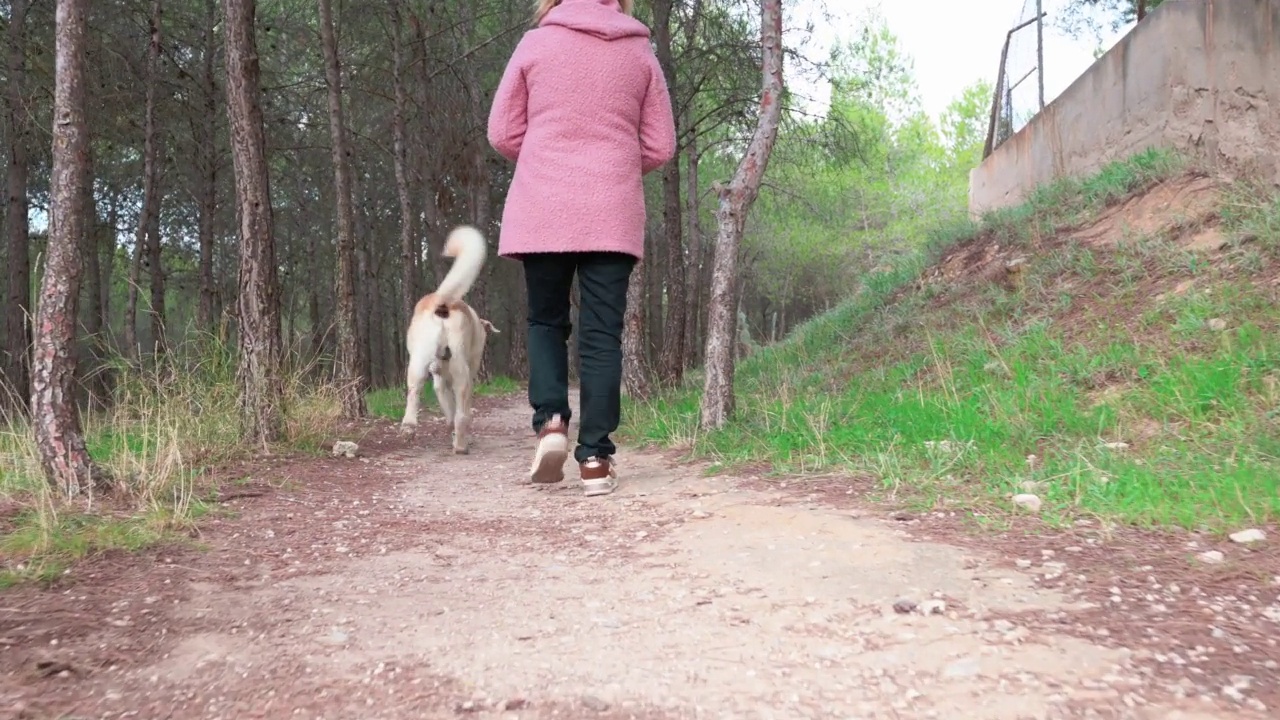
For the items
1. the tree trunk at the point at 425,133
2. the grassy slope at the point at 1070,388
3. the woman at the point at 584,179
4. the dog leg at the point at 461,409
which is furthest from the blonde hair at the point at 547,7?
the tree trunk at the point at 425,133

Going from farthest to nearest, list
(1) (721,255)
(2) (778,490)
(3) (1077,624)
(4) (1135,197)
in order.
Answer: (4) (1135,197), (1) (721,255), (2) (778,490), (3) (1077,624)

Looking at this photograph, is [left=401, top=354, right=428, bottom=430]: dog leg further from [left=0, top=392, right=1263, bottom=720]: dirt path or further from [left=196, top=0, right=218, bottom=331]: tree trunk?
[left=196, top=0, right=218, bottom=331]: tree trunk

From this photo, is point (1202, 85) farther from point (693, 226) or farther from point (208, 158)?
point (208, 158)

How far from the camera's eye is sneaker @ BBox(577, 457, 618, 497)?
4.25 meters

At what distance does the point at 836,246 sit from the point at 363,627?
31.4 metres

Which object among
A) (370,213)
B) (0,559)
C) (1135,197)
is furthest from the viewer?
(370,213)

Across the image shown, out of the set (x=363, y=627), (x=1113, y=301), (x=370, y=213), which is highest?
(x=370, y=213)

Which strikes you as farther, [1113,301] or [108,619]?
[1113,301]

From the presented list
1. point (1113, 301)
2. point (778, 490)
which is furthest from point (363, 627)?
point (1113, 301)

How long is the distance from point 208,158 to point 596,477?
11.3m

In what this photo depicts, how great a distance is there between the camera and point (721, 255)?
5715mm

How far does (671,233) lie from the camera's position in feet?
35.6

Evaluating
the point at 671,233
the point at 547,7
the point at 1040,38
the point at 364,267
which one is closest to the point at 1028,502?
the point at 547,7

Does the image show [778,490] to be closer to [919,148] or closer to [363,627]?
[363,627]
